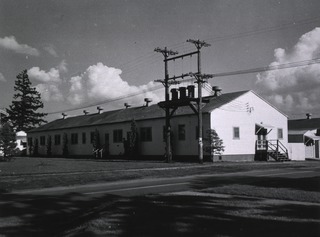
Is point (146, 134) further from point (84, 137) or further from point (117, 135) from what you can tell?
point (84, 137)

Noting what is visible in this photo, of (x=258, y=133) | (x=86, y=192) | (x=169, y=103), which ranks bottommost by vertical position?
(x=86, y=192)

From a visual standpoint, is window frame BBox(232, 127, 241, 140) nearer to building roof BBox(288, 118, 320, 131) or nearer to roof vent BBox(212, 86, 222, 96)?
roof vent BBox(212, 86, 222, 96)

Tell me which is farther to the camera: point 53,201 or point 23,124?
point 23,124

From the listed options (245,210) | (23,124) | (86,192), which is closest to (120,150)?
(86,192)

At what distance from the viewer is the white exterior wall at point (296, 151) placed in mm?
35656

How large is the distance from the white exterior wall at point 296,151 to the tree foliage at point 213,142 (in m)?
8.64

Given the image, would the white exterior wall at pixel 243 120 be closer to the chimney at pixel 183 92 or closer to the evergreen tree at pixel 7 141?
the chimney at pixel 183 92

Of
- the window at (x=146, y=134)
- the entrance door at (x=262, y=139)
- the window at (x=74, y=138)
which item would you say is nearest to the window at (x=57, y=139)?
the window at (x=74, y=138)

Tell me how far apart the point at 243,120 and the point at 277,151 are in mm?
4046

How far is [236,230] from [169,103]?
2434cm

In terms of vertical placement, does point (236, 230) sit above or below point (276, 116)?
below

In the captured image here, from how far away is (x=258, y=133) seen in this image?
34656 mm

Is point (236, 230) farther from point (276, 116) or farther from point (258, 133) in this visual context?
point (276, 116)

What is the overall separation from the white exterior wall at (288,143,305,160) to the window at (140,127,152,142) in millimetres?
13237
